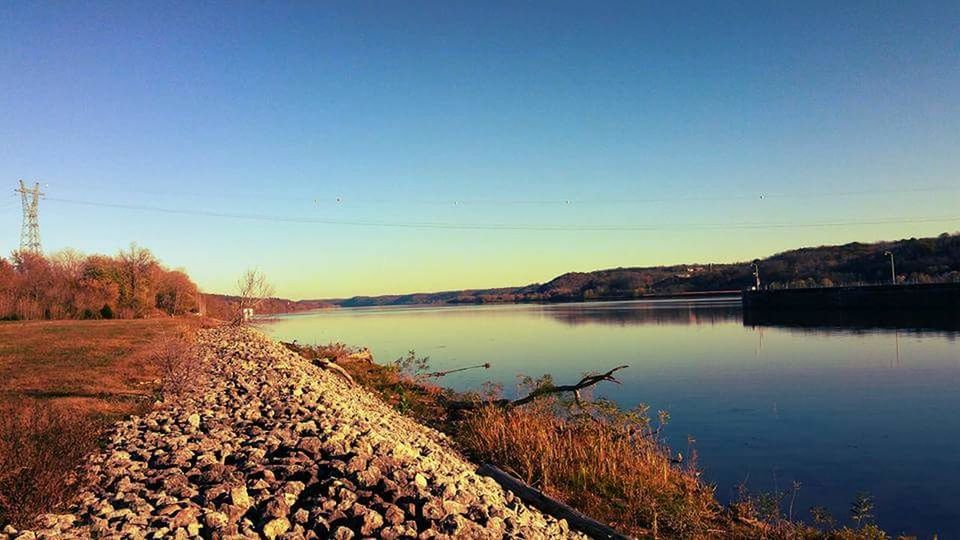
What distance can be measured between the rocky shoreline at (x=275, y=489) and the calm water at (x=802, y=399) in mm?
5935

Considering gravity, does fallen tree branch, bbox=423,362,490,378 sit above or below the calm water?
above

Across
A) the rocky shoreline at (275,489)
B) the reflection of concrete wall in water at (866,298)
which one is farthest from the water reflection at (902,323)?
the rocky shoreline at (275,489)

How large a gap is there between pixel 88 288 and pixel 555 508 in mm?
49200

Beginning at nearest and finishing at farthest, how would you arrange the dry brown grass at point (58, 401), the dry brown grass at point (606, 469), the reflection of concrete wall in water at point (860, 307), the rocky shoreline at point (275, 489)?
the rocky shoreline at point (275, 489), the dry brown grass at point (58, 401), the dry brown grass at point (606, 469), the reflection of concrete wall in water at point (860, 307)

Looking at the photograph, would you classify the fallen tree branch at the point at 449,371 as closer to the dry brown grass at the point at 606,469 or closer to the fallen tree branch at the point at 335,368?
the fallen tree branch at the point at 335,368

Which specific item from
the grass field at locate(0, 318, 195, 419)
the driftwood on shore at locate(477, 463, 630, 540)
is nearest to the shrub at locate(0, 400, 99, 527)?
the grass field at locate(0, 318, 195, 419)

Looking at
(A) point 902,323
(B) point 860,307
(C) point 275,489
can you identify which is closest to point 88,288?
(C) point 275,489

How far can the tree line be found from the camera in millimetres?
43634

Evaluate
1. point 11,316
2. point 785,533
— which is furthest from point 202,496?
point 11,316

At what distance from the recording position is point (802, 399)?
58.1 ft

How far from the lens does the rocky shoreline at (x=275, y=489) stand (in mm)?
4773

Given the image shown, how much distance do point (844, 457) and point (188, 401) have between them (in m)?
12.1

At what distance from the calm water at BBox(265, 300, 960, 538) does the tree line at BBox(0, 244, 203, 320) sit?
23.0 meters

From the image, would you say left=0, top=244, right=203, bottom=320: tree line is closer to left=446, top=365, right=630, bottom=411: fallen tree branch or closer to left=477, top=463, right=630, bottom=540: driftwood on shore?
left=446, top=365, right=630, bottom=411: fallen tree branch
